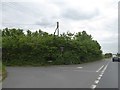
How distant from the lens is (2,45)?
40781mm

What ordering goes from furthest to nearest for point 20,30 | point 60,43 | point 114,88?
point 20,30, point 60,43, point 114,88

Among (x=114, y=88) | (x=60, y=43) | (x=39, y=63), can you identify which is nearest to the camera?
(x=114, y=88)

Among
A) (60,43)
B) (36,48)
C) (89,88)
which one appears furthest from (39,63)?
(89,88)

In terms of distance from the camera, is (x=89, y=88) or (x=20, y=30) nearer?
(x=89, y=88)

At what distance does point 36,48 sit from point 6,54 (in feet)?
12.7

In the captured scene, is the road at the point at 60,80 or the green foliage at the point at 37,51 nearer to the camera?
the road at the point at 60,80

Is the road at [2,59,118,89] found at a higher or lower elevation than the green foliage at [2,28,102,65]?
lower

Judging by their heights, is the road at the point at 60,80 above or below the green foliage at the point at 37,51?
below

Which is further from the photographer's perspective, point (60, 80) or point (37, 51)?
point (37, 51)

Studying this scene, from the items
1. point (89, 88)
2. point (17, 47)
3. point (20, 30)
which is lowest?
point (89, 88)

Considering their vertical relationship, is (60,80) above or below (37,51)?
below

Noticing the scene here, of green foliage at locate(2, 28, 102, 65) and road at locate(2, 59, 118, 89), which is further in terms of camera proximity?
green foliage at locate(2, 28, 102, 65)

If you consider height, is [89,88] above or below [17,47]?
below

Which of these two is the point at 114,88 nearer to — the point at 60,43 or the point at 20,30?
the point at 60,43
